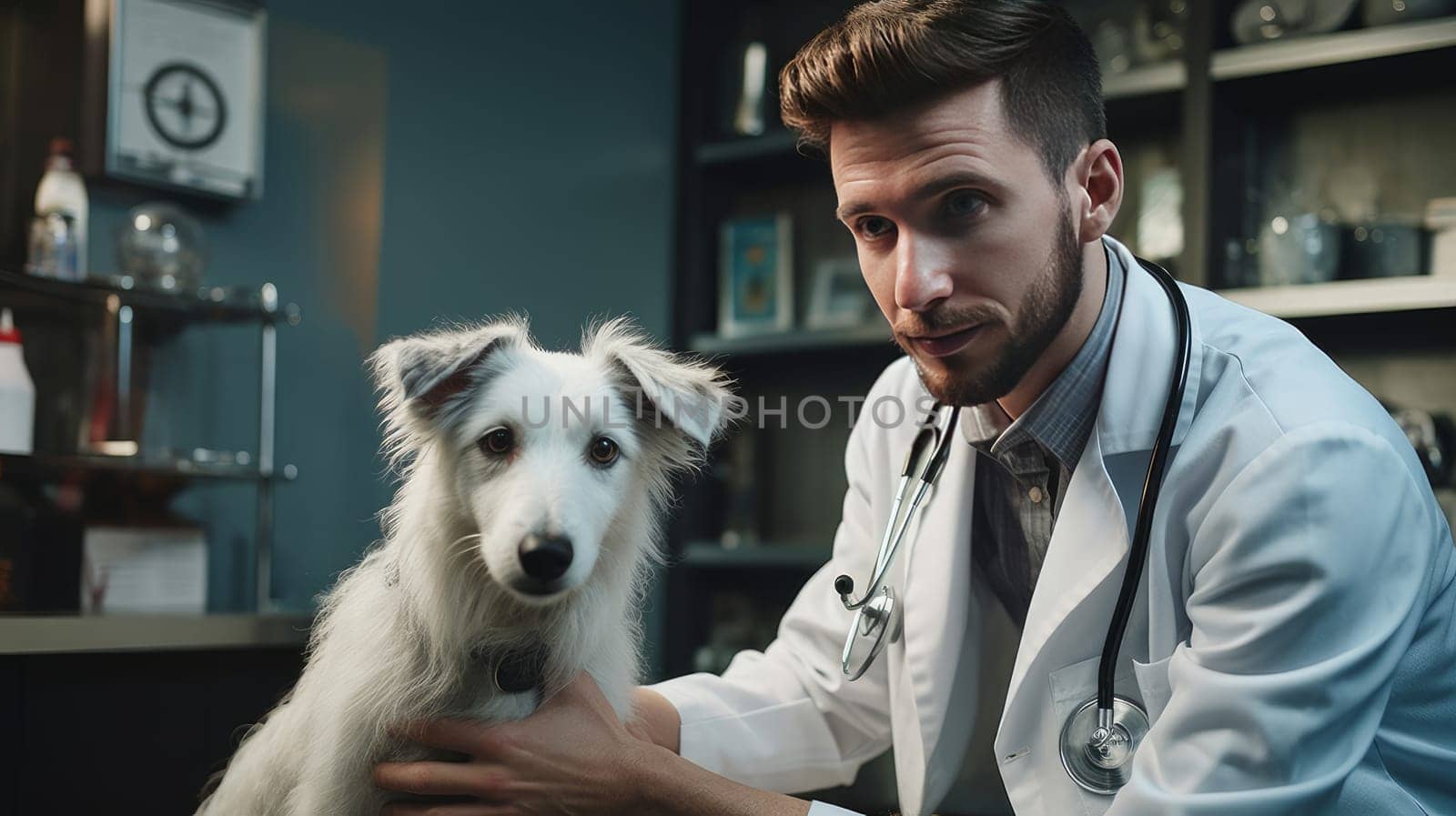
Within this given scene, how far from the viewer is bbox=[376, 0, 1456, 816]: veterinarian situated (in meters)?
1.27

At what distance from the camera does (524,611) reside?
144 cm

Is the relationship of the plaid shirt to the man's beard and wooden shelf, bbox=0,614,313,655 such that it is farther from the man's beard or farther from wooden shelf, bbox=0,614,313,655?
wooden shelf, bbox=0,614,313,655

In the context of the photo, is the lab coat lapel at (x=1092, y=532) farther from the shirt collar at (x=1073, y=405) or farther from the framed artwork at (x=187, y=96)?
the framed artwork at (x=187, y=96)

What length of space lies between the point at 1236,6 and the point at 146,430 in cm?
311

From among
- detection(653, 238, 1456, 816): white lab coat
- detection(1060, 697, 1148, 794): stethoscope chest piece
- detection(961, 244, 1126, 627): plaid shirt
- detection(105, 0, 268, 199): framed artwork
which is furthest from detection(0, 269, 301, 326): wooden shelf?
detection(1060, 697, 1148, 794): stethoscope chest piece

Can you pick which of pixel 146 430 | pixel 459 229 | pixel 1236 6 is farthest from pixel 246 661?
pixel 1236 6

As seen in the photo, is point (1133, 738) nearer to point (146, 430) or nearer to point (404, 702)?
point (404, 702)

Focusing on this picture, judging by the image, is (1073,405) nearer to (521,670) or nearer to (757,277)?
(521,670)

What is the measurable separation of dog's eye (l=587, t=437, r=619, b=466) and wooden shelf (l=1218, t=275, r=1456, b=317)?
197 cm

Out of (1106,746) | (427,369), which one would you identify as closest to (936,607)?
(1106,746)

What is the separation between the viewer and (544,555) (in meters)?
1.28

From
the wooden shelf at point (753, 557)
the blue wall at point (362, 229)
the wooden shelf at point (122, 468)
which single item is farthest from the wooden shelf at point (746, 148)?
the wooden shelf at point (122, 468)

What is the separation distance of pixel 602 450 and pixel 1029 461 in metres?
0.64

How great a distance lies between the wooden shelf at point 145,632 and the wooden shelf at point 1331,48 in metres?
2.76
